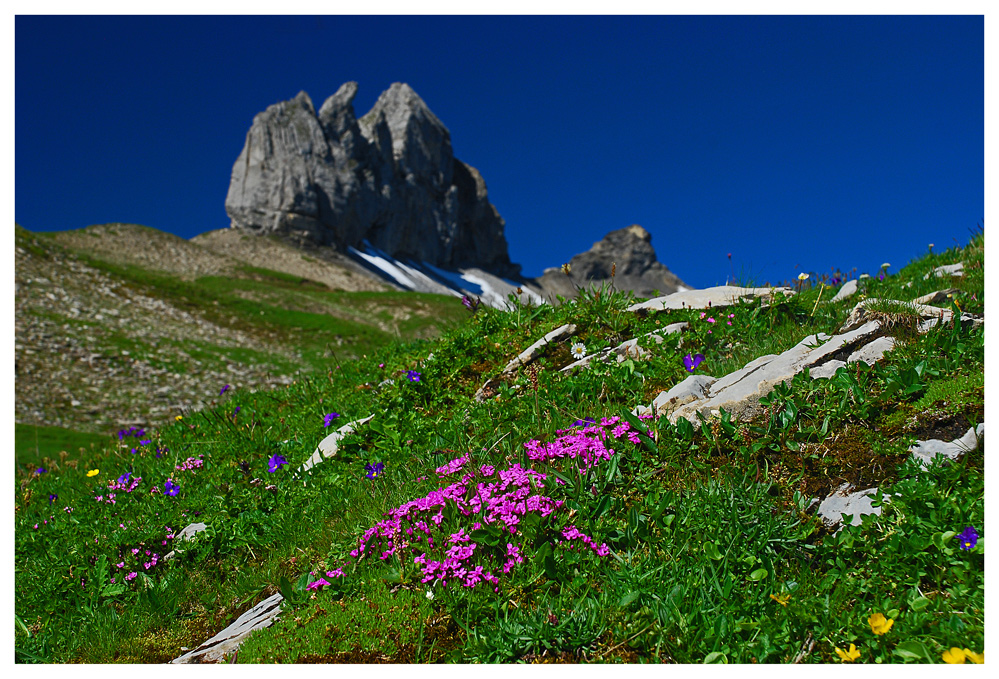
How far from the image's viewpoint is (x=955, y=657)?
318 cm

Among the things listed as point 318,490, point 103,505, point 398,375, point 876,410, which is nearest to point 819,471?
point 876,410

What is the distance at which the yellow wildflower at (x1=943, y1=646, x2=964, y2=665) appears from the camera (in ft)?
10.4

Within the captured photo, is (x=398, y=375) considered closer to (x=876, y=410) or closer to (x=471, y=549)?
(x=471, y=549)

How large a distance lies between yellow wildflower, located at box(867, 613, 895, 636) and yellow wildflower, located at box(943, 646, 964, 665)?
0.90 ft

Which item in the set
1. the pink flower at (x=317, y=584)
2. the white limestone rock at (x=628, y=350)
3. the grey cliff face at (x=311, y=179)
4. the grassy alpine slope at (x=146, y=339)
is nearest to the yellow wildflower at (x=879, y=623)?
the pink flower at (x=317, y=584)

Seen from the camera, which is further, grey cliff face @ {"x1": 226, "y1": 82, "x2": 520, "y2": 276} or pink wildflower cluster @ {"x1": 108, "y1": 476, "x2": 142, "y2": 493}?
grey cliff face @ {"x1": 226, "y1": 82, "x2": 520, "y2": 276}

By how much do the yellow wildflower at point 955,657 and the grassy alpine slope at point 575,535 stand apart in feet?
0.04

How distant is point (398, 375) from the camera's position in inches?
360

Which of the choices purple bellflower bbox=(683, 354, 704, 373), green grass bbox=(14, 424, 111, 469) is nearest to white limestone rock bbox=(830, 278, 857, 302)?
purple bellflower bbox=(683, 354, 704, 373)

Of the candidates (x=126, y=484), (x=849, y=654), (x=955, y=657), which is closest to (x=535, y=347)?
(x=849, y=654)

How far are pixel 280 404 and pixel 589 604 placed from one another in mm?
8072

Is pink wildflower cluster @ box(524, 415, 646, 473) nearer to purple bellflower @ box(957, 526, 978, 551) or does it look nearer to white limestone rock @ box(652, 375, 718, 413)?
white limestone rock @ box(652, 375, 718, 413)

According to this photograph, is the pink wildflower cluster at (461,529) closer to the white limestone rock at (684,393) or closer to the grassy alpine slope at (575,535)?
the grassy alpine slope at (575,535)

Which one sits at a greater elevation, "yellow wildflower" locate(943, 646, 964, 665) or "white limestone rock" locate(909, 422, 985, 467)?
"white limestone rock" locate(909, 422, 985, 467)
